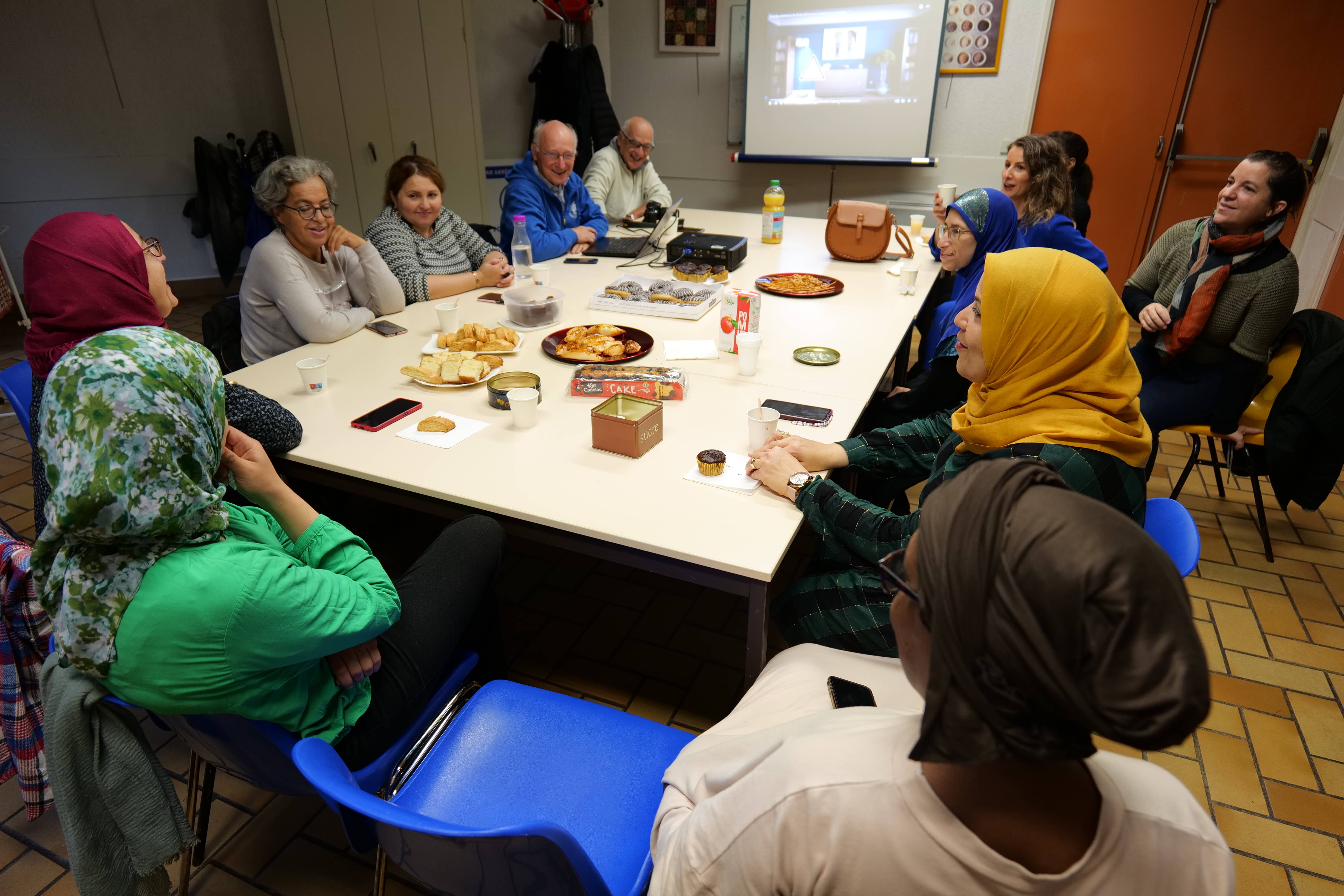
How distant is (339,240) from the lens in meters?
2.75

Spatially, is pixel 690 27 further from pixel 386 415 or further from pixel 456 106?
pixel 386 415

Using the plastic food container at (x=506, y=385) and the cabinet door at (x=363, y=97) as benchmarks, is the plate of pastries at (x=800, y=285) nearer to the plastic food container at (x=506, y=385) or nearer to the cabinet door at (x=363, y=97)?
the plastic food container at (x=506, y=385)

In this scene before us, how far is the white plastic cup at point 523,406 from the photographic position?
1.91 meters

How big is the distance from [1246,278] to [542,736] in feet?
9.13

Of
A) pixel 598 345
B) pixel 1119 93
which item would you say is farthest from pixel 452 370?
pixel 1119 93

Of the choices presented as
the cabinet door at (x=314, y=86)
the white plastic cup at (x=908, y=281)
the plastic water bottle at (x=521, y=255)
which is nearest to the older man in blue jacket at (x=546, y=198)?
the plastic water bottle at (x=521, y=255)

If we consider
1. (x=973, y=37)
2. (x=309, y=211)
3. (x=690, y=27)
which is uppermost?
(x=690, y=27)

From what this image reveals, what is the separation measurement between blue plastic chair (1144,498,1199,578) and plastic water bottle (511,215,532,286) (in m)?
2.35

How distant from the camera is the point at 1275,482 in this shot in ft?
8.18

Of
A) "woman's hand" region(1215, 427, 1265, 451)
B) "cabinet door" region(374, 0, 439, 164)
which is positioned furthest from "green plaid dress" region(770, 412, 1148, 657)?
"cabinet door" region(374, 0, 439, 164)

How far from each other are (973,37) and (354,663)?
584cm

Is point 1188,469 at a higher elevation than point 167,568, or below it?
below

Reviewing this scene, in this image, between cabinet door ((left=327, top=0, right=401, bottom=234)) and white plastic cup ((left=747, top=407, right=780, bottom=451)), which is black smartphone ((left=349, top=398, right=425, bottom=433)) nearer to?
white plastic cup ((left=747, top=407, right=780, bottom=451))

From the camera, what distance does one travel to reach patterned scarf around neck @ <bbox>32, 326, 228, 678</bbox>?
0.99 metres
